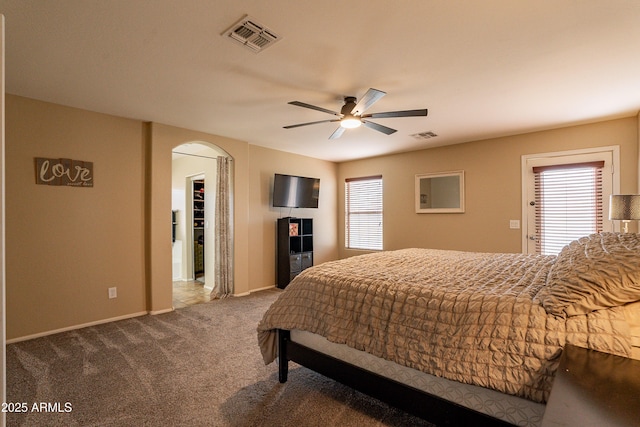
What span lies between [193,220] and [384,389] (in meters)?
5.32

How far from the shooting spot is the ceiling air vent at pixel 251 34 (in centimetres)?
195

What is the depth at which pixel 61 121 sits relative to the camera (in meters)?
3.33

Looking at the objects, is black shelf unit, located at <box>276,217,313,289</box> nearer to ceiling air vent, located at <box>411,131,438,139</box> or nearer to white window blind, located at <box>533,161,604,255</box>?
ceiling air vent, located at <box>411,131,438,139</box>

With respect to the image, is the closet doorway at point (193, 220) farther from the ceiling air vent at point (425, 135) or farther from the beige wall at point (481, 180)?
the ceiling air vent at point (425, 135)

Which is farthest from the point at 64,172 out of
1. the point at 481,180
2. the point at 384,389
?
the point at 481,180

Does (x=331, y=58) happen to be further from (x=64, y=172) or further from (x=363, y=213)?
(x=363, y=213)

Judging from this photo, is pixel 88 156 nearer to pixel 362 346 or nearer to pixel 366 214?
pixel 362 346

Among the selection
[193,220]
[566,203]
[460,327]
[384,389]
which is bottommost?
[384,389]

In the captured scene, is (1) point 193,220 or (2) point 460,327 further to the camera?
(1) point 193,220

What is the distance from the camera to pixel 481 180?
4.75 m

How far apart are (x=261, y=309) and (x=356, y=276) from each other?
2476 mm

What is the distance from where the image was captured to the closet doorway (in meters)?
5.41

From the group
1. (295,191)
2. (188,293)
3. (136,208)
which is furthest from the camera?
(295,191)

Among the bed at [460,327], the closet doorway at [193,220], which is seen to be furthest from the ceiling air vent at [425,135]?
the closet doorway at [193,220]
